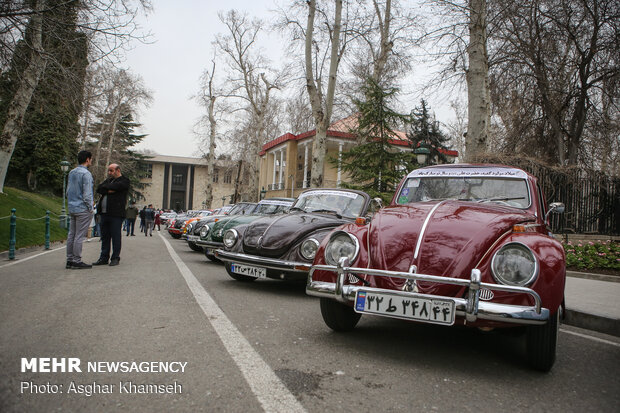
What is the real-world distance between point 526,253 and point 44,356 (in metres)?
3.43

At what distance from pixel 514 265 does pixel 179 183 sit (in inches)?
3114

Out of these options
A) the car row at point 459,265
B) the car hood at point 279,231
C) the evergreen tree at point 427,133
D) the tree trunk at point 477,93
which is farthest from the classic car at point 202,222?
the evergreen tree at point 427,133

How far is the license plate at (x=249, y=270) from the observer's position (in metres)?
6.02

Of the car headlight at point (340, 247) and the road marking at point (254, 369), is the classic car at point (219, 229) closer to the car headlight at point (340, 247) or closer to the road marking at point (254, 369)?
the road marking at point (254, 369)

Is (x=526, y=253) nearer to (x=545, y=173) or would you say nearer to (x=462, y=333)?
(x=462, y=333)

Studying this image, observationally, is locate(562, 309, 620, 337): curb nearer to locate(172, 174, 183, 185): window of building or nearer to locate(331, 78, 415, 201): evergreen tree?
locate(331, 78, 415, 201): evergreen tree

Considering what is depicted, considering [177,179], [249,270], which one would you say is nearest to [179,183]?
[177,179]

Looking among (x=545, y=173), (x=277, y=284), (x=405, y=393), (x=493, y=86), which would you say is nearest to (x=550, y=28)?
(x=493, y=86)

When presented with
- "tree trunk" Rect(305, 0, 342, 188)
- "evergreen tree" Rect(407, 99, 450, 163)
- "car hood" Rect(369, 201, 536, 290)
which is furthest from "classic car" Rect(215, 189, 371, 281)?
"evergreen tree" Rect(407, 99, 450, 163)

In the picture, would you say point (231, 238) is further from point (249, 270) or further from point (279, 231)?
point (279, 231)

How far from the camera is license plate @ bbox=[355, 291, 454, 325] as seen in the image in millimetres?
2955

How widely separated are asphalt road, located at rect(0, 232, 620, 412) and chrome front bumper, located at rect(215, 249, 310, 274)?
0.48m

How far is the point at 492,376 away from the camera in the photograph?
3078mm

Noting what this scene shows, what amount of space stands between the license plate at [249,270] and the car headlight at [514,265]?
352 centimetres
